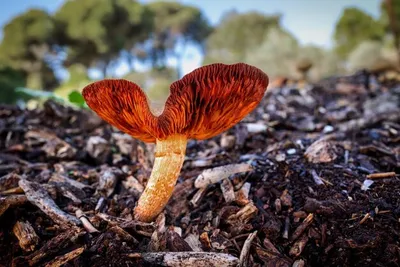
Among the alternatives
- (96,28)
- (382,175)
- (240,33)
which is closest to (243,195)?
(382,175)

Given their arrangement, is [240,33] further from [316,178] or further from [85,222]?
[85,222]

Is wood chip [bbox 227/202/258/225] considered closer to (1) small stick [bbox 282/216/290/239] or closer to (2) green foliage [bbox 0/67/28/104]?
(1) small stick [bbox 282/216/290/239]

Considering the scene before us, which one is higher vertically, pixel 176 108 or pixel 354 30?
pixel 354 30

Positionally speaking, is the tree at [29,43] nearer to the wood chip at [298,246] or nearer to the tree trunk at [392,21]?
the tree trunk at [392,21]

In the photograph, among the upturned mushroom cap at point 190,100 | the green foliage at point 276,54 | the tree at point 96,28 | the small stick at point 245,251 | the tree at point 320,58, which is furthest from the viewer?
the tree at point 96,28

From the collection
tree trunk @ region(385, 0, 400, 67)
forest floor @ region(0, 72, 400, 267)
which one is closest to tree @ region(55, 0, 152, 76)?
tree trunk @ region(385, 0, 400, 67)

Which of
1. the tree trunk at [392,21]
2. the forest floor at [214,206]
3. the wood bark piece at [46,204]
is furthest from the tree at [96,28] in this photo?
the wood bark piece at [46,204]
